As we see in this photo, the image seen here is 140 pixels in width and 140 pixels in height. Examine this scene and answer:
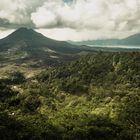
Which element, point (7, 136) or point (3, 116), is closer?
point (7, 136)

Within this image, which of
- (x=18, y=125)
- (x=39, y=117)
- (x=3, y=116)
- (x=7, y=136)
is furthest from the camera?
(x=39, y=117)

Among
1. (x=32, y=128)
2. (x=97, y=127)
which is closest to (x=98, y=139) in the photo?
(x=97, y=127)

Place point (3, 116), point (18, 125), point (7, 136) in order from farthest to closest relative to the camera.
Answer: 1. point (3, 116)
2. point (18, 125)
3. point (7, 136)

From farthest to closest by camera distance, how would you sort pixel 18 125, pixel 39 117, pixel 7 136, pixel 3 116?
pixel 39 117 < pixel 3 116 < pixel 18 125 < pixel 7 136

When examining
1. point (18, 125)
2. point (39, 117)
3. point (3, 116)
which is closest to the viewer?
point (18, 125)

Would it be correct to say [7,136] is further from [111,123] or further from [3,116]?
[111,123]

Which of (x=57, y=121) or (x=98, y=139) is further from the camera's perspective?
(x=57, y=121)

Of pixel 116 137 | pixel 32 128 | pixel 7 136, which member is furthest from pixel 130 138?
pixel 7 136

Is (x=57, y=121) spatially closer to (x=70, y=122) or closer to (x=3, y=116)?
(x=70, y=122)

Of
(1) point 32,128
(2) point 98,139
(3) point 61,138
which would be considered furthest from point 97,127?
(1) point 32,128
